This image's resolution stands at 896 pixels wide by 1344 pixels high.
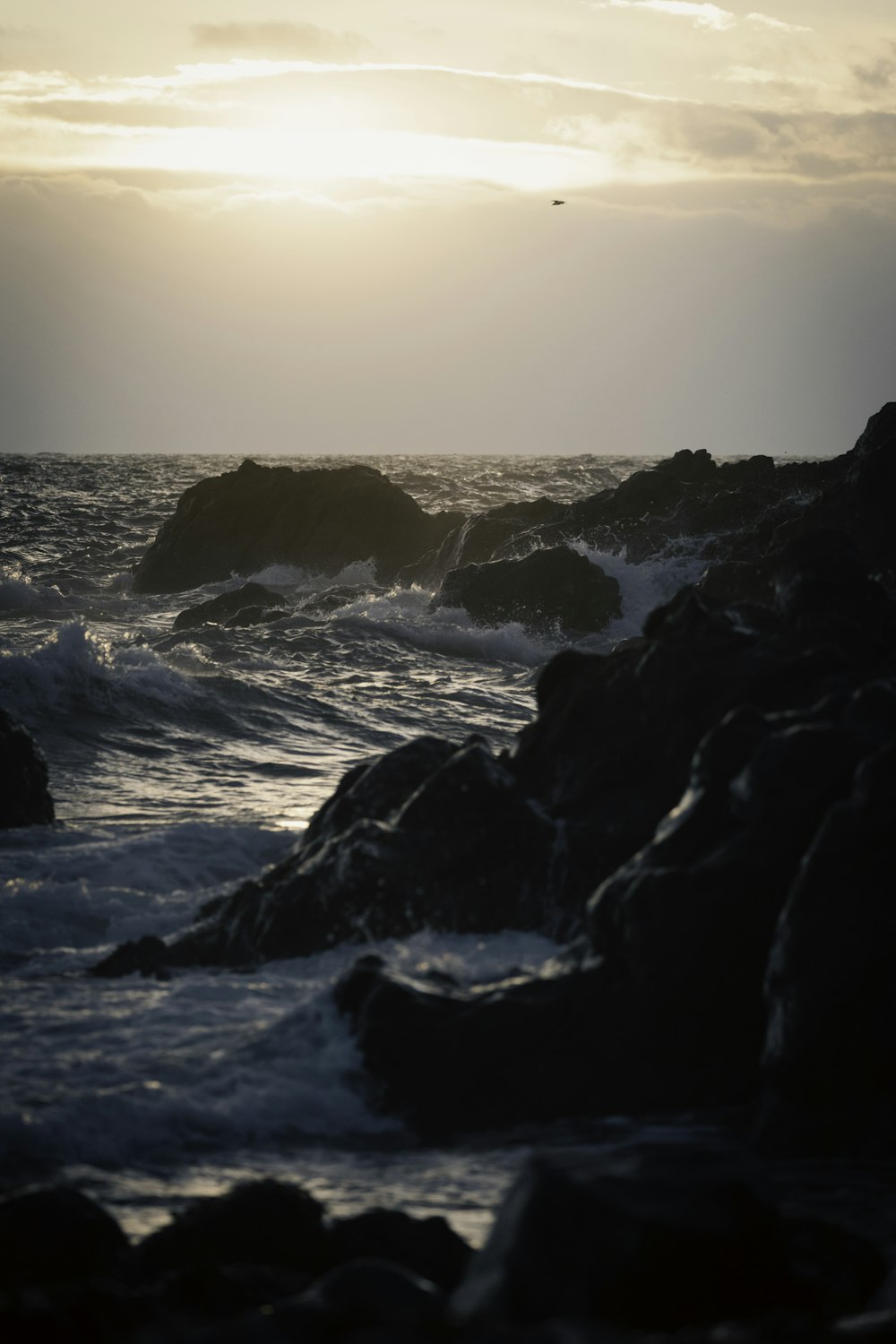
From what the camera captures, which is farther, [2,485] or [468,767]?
[2,485]

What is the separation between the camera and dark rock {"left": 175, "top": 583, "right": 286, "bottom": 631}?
27766 mm

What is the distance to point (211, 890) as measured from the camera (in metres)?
10.5

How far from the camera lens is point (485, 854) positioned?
8.52 metres

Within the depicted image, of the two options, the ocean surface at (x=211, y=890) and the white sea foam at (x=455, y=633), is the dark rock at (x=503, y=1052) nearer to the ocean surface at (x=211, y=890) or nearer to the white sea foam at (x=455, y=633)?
the ocean surface at (x=211, y=890)

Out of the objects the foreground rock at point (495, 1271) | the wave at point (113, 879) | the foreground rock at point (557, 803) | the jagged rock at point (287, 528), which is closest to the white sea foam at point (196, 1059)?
the foreground rock at point (557, 803)

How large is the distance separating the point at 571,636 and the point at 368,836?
17561 millimetres

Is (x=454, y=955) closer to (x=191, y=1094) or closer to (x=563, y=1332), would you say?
(x=191, y=1094)

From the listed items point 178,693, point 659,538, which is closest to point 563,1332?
point 178,693

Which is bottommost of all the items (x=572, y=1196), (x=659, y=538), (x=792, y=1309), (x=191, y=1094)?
(x=191, y=1094)

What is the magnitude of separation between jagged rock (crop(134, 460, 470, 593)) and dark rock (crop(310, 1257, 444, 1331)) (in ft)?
103

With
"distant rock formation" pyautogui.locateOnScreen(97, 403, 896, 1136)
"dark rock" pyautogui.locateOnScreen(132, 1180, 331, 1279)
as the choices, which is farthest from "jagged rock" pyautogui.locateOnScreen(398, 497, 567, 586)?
"dark rock" pyautogui.locateOnScreen(132, 1180, 331, 1279)

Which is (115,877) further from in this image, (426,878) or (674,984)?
(674,984)

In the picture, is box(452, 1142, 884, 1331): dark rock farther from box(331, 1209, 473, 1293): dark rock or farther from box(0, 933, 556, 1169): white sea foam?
box(0, 933, 556, 1169): white sea foam

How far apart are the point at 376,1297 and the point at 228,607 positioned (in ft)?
83.2
